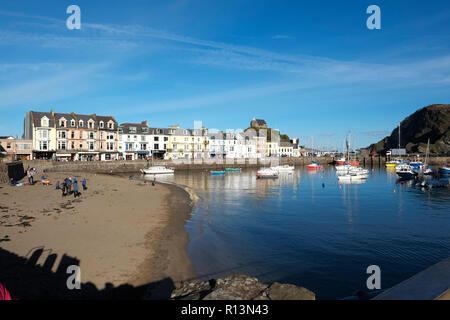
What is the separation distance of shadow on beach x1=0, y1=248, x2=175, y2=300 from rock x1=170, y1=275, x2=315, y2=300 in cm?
200

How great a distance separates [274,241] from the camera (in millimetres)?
18391

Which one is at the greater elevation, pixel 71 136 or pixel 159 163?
pixel 71 136

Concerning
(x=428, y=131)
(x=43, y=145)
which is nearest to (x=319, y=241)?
(x=43, y=145)

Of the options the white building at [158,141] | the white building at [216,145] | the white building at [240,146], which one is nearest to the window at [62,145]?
the white building at [158,141]

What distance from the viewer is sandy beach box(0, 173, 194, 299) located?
1108 cm

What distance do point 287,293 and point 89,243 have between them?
11.2 m

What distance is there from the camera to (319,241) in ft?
61.0

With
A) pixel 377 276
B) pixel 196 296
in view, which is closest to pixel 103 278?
pixel 196 296

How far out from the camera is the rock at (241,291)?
311 inches

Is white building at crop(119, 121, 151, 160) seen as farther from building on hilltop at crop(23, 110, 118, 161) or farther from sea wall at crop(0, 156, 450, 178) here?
sea wall at crop(0, 156, 450, 178)

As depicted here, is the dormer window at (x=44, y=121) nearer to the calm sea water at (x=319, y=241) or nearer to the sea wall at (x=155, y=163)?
the sea wall at (x=155, y=163)

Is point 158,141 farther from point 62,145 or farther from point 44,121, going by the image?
point 44,121
